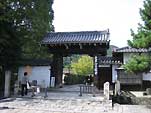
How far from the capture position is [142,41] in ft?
58.3

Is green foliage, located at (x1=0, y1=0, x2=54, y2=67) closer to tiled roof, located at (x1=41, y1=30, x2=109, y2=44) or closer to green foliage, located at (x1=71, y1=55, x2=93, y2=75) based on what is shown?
tiled roof, located at (x1=41, y1=30, x2=109, y2=44)

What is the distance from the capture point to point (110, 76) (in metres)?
33.9

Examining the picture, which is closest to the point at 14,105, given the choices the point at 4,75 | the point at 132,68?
the point at 4,75

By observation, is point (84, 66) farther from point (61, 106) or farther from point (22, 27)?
point (61, 106)

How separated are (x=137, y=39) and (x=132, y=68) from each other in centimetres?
179

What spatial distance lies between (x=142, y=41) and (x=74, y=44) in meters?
9.75

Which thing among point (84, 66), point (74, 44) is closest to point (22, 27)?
point (74, 44)

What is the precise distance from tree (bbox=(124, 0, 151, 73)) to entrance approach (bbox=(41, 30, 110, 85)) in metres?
6.61

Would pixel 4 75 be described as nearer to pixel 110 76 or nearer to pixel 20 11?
pixel 20 11

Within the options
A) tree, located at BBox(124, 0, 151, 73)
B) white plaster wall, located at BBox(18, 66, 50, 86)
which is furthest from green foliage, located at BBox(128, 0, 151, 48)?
white plaster wall, located at BBox(18, 66, 50, 86)

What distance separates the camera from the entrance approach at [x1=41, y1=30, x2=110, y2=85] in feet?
85.7

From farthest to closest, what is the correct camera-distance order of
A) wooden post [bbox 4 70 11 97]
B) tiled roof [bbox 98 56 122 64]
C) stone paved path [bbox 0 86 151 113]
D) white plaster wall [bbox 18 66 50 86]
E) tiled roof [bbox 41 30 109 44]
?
tiled roof [bbox 98 56 122 64], white plaster wall [bbox 18 66 50 86], tiled roof [bbox 41 30 109 44], wooden post [bbox 4 70 11 97], stone paved path [bbox 0 86 151 113]

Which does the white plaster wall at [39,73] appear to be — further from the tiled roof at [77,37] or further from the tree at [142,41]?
the tree at [142,41]

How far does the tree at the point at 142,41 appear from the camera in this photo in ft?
58.8
